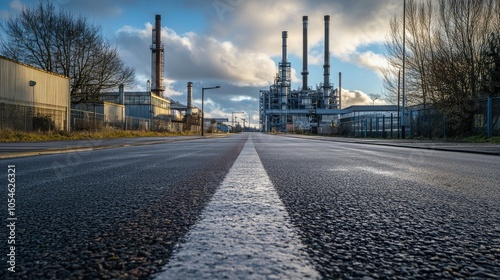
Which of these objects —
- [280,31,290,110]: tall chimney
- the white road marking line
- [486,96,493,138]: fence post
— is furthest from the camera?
[280,31,290,110]: tall chimney

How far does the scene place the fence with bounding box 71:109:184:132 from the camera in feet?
95.9

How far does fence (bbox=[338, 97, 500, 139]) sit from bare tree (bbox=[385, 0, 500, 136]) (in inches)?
28.0

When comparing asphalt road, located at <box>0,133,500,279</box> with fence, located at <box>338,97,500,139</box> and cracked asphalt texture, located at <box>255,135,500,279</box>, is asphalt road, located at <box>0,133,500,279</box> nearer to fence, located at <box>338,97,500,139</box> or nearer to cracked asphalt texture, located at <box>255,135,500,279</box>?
cracked asphalt texture, located at <box>255,135,500,279</box>

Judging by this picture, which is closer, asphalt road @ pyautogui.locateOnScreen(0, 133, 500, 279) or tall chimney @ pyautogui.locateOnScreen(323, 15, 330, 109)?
asphalt road @ pyautogui.locateOnScreen(0, 133, 500, 279)

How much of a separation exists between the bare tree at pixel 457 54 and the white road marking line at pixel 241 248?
937 inches

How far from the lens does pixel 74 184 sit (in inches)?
132

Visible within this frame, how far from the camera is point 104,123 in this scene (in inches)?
1313

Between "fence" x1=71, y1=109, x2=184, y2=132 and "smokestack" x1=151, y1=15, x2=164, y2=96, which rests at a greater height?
"smokestack" x1=151, y1=15, x2=164, y2=96

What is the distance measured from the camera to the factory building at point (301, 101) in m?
78.6

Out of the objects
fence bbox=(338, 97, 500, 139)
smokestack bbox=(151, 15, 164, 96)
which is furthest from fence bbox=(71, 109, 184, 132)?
fence bbox=(338, 97, 500, 139)

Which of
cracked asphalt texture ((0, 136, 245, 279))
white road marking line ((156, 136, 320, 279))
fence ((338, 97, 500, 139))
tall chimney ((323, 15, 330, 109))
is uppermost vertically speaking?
tall chimney ((323, 15, 330, 109))

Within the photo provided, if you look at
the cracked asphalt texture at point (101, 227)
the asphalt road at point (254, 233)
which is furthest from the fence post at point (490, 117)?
the cracked asphalt texture at point (101, 227)

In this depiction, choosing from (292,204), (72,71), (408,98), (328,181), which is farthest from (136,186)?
(72,71)

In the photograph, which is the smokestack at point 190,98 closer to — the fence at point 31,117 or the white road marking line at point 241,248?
the fence at point 31,117
